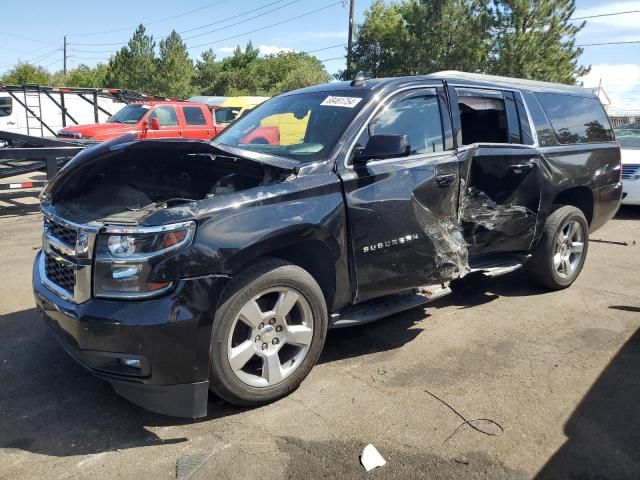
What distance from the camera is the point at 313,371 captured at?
375cm

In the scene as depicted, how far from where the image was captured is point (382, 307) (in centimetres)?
386

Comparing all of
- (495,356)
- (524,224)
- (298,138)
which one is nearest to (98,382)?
(298,138)

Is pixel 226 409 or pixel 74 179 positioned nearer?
pixel 226 409

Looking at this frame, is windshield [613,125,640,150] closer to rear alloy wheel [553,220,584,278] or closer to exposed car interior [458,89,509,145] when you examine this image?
rear alloy wheel [553,220,584,278]

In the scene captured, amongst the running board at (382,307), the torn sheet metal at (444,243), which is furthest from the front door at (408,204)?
the running board at (382,307)

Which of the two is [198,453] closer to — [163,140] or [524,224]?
[163,140]

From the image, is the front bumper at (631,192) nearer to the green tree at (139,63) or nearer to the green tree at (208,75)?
the green tree at (139,63)

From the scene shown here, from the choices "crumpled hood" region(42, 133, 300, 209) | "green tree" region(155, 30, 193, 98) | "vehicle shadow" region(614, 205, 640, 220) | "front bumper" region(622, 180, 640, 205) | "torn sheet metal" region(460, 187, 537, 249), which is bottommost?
"vehicle shadow" region(614, 205, 640, 220)

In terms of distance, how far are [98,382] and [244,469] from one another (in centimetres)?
136

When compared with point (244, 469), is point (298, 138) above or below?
above

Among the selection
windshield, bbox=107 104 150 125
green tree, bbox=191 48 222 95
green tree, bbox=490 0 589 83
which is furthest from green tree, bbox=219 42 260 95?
windshield, bbox=107 104 150 125

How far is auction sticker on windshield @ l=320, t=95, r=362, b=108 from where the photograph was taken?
392 cm

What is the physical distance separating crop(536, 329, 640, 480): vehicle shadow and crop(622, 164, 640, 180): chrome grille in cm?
678

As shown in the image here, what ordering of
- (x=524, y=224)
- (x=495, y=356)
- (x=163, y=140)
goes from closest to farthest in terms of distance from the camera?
(x=163, y=140)
(x=495, y=356)
(x=524, y=224)
